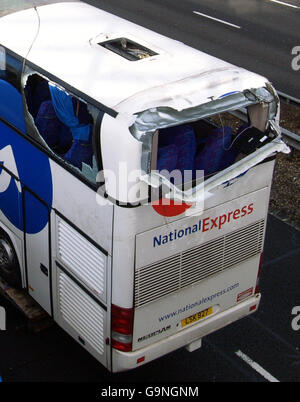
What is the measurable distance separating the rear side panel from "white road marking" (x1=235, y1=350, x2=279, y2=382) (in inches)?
39.0

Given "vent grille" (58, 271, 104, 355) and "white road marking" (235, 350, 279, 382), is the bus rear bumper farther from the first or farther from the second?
"white road marking" (235, 350, 279, 382)

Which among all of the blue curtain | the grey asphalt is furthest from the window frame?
the grey asphalt

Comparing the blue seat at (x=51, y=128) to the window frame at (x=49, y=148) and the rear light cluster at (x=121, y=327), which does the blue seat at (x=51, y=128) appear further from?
the rear light cluster at (x=121, y=327)

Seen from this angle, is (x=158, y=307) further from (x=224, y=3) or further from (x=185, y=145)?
(x=224, y=3)

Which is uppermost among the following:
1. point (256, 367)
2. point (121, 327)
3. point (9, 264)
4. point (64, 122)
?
point (64, 122)

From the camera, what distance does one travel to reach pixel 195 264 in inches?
292

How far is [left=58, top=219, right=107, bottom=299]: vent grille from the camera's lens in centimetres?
715

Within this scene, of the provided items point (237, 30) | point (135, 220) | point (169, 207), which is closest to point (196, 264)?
point (169, 207)

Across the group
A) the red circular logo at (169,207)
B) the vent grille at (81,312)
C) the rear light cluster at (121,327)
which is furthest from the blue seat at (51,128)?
the rear light cluster at (121,327)

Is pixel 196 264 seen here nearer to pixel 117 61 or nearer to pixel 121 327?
pixel 121 327

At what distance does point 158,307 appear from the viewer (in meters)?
7.37

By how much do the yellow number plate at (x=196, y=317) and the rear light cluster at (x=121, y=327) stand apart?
722 millimetres

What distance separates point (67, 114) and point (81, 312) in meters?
2.16

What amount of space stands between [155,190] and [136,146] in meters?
0.54
